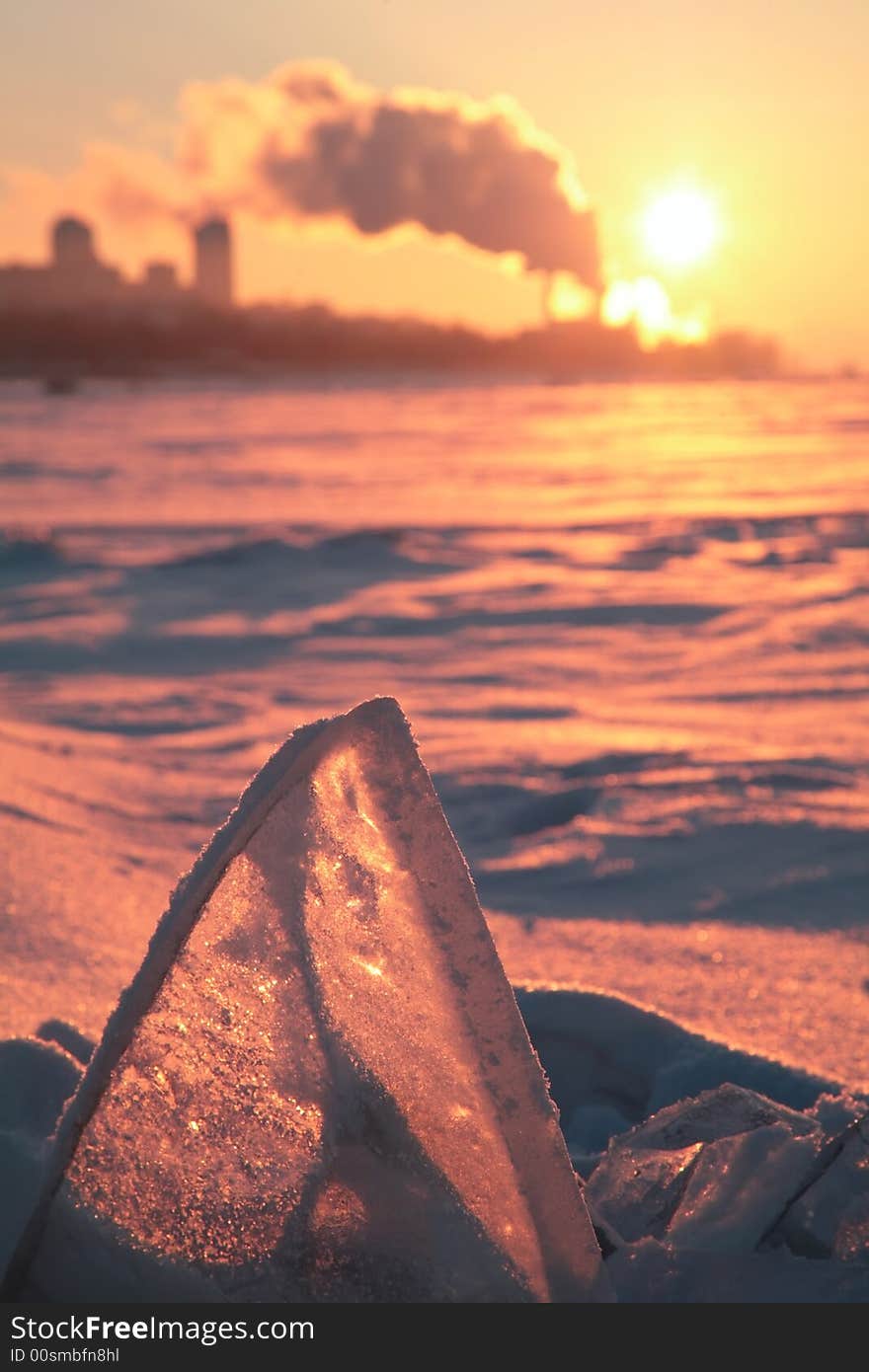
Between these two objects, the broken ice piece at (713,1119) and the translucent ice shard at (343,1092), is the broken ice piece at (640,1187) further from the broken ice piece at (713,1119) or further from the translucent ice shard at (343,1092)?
the translucent ice shard at (343,1092)

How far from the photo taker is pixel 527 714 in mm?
4043

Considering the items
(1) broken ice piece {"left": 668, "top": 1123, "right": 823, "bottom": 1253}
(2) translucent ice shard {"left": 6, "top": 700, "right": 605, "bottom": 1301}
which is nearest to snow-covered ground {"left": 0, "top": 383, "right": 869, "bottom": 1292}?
(1) broken ice piece {"left": 668, "top": 1123, "right": 823, "bottom": 1253}

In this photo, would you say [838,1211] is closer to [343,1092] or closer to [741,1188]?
[741,1188]

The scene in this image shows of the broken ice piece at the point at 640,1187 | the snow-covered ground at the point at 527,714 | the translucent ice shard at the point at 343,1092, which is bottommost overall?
the snow-covered ground at the point at 527,714

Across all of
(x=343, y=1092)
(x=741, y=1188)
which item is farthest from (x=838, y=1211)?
(x=343, y=1092)

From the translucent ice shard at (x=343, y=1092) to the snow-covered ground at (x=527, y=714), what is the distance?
19cm

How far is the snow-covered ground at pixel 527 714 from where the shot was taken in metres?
2.08

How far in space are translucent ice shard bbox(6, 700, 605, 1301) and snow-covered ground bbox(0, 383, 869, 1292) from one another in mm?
193

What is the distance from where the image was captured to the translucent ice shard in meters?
0.86

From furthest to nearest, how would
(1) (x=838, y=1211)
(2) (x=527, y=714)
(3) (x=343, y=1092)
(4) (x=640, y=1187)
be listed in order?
(2) (x=527, y=714), (4) (x=640, y=1187), (1) (x=838, y=1211), (3) (x=343, y=1092)

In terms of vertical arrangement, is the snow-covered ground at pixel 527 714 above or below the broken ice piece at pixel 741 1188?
below

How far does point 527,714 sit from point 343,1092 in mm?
3180

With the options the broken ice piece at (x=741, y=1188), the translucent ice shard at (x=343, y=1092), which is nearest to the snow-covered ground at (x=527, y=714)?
the broken ice piece at (x=741, y=1188)

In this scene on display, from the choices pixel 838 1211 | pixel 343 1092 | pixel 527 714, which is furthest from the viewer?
pixel 527 714
